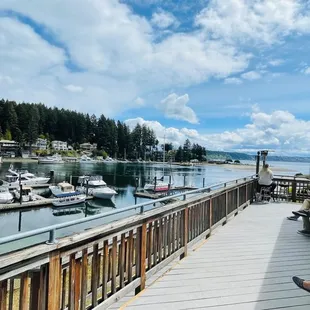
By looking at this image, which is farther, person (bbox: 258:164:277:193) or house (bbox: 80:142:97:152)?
house (bbox: 80:142:97:152)

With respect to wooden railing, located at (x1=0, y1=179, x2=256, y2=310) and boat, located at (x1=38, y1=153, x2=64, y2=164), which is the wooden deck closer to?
wooden railing, located at (x1=0, y1=179, x2=256, y2=310)

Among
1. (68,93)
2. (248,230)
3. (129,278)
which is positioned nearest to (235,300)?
(129,278)

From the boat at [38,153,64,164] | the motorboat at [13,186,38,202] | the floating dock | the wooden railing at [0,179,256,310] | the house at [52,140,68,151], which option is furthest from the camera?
the house at [52,140,68,151]

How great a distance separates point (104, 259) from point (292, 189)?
29.7 feet

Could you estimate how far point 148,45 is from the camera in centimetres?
1287

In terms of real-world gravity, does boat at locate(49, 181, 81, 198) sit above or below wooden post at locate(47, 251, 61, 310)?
below

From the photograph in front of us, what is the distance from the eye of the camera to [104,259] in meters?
2.34

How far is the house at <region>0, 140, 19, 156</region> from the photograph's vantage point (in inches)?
3339

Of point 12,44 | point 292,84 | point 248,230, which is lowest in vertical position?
point 248,230

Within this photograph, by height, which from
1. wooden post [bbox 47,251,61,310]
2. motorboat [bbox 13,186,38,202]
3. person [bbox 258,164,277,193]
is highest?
person [bbox 258,164,277,193]

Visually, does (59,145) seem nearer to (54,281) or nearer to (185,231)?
(185,231)

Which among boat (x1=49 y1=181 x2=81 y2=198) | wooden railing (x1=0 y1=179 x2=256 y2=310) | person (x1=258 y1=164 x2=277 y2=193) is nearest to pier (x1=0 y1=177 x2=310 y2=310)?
wooden railing (x1=0 y1=179 x2=256 y2=310)

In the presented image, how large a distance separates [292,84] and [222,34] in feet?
17.6

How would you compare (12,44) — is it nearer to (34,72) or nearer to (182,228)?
(34,72)
